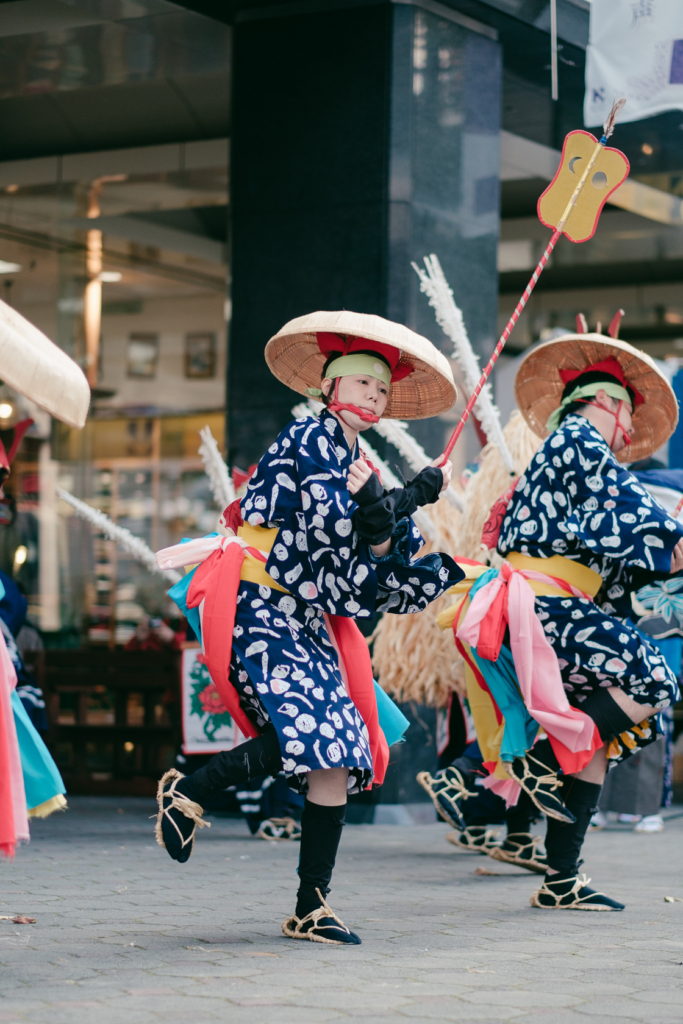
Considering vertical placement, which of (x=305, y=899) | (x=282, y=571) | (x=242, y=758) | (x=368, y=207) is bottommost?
(x=305, y=899)

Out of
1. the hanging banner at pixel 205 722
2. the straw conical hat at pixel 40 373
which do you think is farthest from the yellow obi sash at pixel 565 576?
the hanging banner at pixel 205 722

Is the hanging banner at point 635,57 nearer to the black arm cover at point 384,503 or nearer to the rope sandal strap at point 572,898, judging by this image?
the black arm cover at point 384,503

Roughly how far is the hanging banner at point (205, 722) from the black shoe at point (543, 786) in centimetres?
215

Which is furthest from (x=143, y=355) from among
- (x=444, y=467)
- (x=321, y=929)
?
(x=321, y=929)

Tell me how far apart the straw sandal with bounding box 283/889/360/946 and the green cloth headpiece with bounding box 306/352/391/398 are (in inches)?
53.5

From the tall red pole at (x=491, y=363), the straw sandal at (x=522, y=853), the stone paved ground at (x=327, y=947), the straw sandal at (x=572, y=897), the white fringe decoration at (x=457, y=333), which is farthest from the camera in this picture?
the white fringe decoration at (x=457, y=333)

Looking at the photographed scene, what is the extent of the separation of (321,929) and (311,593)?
845mm

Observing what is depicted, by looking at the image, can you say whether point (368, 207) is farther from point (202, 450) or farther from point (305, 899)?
point (305, 899)

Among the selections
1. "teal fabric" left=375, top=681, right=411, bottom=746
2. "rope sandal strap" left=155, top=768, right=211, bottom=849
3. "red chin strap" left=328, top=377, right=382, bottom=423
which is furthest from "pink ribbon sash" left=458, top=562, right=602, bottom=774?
"rope sandal strap" left=155, top=768, right=211, bottom=849

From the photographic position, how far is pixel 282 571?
343 centimetres

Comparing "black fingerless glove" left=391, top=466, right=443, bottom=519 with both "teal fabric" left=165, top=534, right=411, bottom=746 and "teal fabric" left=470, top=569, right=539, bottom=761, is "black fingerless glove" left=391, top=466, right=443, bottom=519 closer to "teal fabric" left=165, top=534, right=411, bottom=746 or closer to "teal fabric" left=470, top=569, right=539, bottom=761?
"teal fabric" left=165, top=534, right=411, bottom=746

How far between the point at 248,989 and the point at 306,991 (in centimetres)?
12

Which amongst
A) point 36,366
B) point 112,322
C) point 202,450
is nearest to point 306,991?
point 36,366

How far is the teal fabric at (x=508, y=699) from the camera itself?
4195mm
